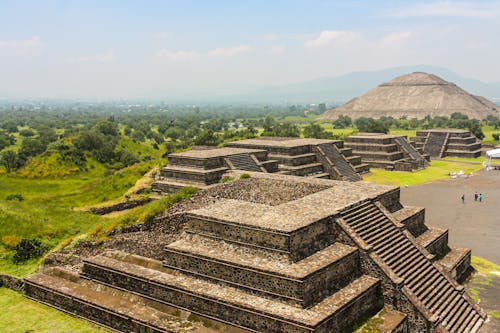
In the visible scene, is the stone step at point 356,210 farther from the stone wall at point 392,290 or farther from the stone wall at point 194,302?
the stone wall at point 194,302

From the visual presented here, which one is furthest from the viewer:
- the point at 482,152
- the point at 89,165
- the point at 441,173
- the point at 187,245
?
the point at 482,152

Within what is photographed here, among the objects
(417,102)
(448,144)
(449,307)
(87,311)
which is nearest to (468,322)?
(449,307)

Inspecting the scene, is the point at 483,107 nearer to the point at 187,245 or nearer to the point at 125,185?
the point at 125,185

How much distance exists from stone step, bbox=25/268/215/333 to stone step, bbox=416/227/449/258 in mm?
10233

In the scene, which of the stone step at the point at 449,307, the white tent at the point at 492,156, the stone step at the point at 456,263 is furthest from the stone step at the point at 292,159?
the white tent at the point at 492,156

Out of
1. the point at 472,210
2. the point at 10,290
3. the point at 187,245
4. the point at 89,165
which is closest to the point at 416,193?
the point at 472,210

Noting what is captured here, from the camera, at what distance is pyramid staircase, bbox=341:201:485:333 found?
1462 centimetres

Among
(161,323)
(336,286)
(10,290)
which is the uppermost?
(336,286)

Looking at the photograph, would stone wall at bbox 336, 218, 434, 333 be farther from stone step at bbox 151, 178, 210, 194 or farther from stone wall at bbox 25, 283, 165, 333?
stone step at bbox 151, 178, 210, 194

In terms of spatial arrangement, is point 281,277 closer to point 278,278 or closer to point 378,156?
A: point 278,278

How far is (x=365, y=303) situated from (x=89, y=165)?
165ft

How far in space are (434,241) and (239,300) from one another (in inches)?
390

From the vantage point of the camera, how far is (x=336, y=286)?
13.8 meters

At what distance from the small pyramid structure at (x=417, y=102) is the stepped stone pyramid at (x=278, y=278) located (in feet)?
428
